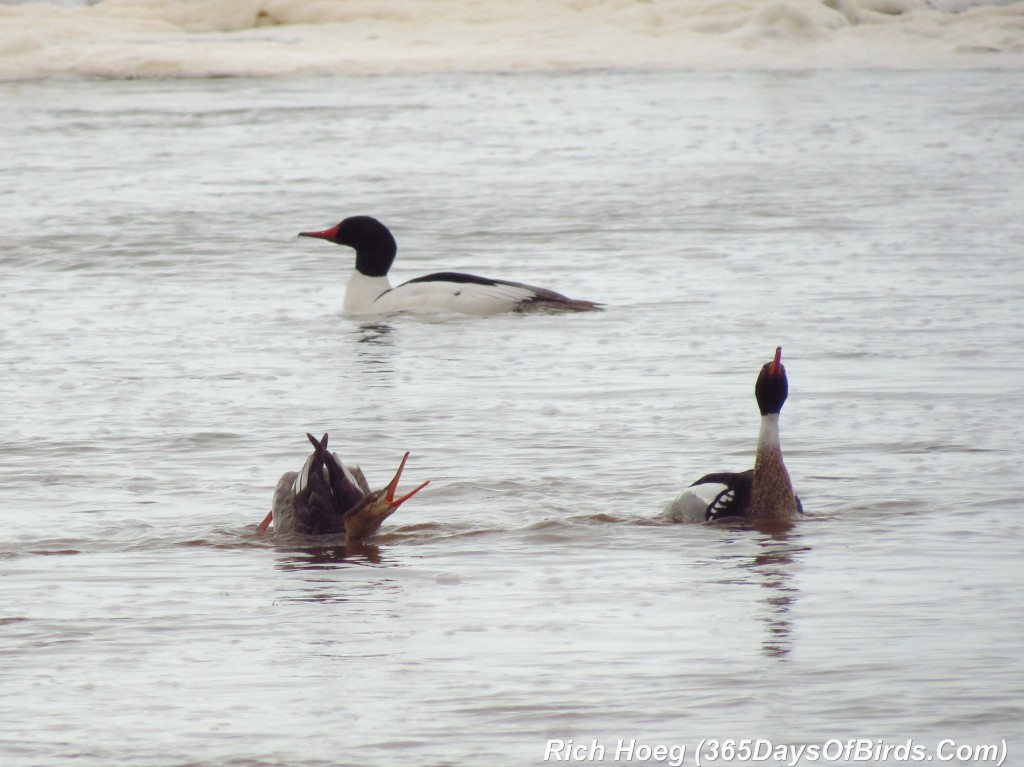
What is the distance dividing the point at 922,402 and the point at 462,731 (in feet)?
18.9

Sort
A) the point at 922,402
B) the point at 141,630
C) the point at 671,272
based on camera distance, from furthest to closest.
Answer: the point at 671,272, the point at 922,402, the point at 141,630

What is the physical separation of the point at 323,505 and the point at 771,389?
1.89 metres

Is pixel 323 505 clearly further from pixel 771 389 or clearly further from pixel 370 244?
pixel 370 244

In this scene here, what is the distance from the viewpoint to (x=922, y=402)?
10.7 metres

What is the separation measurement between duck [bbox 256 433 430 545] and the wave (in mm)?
32611

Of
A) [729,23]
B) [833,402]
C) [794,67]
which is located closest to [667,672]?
[833,402]

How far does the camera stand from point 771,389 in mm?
8133

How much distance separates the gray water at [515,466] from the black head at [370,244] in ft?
2.03

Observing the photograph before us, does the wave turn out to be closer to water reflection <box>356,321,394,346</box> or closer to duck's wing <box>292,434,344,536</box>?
water reflection <box>356,321,394,346</box>

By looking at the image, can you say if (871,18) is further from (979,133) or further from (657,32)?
(979,133)

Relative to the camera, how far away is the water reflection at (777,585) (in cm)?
629

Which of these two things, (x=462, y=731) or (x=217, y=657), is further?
(x=217, y=657)

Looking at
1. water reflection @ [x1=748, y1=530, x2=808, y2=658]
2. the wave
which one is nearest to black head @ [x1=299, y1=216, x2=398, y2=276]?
water reflection @ [x1=748, y1=530, x2=808, y2=658]

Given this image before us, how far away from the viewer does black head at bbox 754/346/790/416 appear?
8141 millimetres
